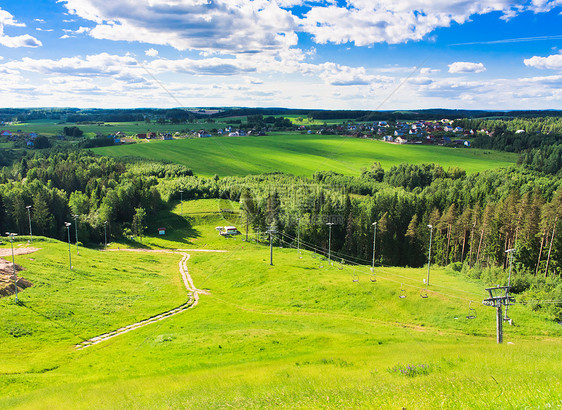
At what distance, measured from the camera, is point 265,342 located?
40.3 meters

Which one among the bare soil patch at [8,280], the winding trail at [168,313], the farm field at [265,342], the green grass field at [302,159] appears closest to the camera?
the farm field at [265,342]

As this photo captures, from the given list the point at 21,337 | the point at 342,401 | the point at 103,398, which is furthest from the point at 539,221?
the point at 21,337

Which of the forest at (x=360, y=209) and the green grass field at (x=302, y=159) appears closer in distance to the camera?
the forest at (x=360, y=209)

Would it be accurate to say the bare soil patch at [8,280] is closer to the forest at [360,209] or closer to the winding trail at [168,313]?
the winding trail at [168,313]

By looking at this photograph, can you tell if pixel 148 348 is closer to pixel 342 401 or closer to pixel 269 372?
pixel 269 372

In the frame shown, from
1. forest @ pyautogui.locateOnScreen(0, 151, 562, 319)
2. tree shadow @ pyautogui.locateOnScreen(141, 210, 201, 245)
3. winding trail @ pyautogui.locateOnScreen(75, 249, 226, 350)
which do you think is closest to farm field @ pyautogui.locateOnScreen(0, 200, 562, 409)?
winding trail @ pyautogui.locateOnScreen(75, 249, 226, 350)

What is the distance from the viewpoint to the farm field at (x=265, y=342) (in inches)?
922

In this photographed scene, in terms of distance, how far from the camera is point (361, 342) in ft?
130

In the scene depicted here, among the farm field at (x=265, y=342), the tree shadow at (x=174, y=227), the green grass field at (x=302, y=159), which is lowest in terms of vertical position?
the tree shadow at (x=174, y=227)

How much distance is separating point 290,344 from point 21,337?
31.0 meters

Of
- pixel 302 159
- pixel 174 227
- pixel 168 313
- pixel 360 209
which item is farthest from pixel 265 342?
pixel 302 159

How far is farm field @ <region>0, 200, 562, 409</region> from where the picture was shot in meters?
23.4

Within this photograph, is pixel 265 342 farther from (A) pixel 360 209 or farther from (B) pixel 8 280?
(A) pixel 360 209

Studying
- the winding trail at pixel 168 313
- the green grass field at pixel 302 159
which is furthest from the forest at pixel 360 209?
the winding trail at pixel 168 313
